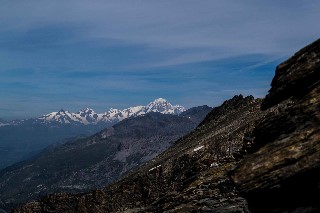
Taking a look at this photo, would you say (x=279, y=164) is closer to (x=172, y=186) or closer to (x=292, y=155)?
(x=292, y=155)

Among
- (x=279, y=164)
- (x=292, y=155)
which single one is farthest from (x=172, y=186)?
(x=292, y=155)

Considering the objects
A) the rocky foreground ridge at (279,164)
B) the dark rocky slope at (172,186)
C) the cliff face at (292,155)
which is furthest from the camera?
the dark rocky slope at (172,186)

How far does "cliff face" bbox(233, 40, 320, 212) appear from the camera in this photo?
64.7 ft

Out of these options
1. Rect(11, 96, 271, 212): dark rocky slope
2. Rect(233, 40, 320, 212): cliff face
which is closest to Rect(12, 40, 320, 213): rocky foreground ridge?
Rect(233, 40, 320, 212): cliff face

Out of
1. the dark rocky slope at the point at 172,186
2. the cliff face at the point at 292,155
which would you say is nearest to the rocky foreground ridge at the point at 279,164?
the cliff face at the point at 292,155

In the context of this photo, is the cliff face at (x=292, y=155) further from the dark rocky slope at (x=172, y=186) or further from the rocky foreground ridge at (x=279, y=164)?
the dark rocky slope at (x=172, y=186)

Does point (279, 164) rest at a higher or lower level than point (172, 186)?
higher

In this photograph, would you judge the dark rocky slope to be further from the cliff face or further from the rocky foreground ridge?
the cliff face

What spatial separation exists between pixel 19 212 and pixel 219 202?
34757mm

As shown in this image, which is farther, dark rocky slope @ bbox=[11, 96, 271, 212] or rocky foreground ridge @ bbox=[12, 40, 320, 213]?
dark rocky slope @ bbox=[11, 96, 271, 212]

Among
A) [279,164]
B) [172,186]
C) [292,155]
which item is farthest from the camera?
[172,186]

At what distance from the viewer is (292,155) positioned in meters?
20.3

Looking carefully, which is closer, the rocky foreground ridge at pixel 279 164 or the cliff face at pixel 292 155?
the cliff face at pixel 292 155

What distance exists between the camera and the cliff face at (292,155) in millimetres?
19719
